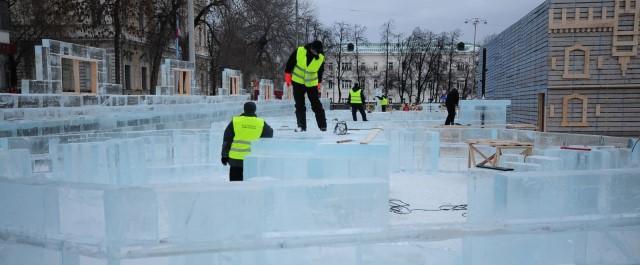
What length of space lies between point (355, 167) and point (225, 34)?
25280 mm

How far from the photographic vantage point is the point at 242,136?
19.7ft

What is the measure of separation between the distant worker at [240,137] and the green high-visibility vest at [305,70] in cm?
157

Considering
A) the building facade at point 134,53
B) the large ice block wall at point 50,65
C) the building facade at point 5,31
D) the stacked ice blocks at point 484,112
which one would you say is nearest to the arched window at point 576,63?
the stacked ice blocks at point 484,112

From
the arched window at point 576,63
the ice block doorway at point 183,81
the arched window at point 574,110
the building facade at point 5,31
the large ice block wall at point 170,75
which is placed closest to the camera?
the arched window at point 576,63

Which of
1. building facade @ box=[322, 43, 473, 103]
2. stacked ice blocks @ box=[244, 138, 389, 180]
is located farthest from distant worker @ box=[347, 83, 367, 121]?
building facade @ box=[322, 43, 473, 103]

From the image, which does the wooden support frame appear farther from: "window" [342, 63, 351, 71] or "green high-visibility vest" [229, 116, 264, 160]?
"window" [342, 63, 351, 71]

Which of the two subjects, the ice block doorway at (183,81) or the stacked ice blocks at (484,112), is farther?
the stacked ice blocks at (484,112)

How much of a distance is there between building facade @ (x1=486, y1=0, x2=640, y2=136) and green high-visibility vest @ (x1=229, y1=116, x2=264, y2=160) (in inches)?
413

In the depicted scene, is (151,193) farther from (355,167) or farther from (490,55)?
(490,55)

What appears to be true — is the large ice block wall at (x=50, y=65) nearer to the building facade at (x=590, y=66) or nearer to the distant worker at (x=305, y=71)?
the distant worker at (x=305, y=71)

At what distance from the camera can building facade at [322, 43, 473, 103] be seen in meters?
55.6

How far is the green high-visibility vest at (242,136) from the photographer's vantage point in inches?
236

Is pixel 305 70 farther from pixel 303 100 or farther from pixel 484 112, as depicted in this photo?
pixel 484 112

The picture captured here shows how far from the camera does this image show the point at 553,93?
13414 millimetres
